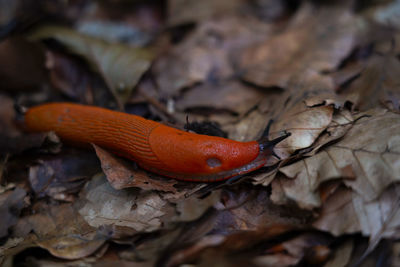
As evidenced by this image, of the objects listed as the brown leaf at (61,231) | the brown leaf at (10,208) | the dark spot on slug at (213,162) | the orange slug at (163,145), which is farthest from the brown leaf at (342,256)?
the brown leaf at (10,208)

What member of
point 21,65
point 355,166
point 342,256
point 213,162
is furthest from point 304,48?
point 21,65

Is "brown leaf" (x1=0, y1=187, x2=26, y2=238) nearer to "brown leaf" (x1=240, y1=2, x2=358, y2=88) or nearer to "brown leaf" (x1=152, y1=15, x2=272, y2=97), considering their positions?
"brown leaf" (x1=152, y1=15, x2=272, y2=97)

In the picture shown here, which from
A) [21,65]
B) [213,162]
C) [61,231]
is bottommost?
[61,231]

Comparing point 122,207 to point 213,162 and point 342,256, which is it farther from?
point 342,256

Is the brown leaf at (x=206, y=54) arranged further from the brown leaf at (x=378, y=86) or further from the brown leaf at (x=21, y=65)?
the brown leaf at (x=378, y=86)

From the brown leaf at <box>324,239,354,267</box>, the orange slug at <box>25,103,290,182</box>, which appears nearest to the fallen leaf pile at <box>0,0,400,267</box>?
the brown leaf at <box>324,239,354,267</box>

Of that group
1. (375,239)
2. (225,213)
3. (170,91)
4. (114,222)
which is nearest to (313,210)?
(375,239)
